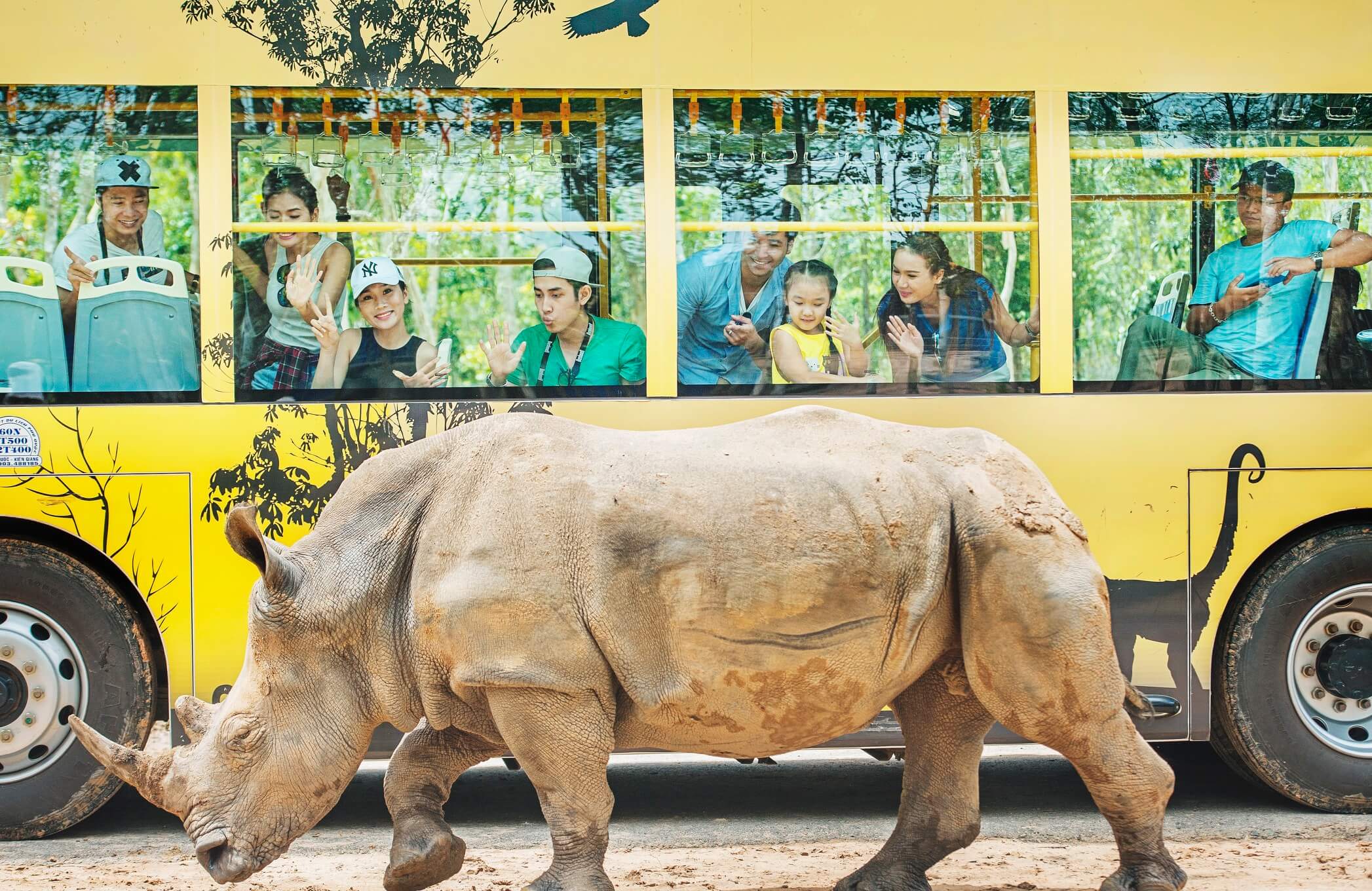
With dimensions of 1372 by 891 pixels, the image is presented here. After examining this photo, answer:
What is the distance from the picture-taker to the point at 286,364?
6.01 metres

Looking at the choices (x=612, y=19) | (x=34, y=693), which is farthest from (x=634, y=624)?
(x=34, y=693)

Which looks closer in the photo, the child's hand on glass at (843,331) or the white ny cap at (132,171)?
the white ny cap at (132,171)

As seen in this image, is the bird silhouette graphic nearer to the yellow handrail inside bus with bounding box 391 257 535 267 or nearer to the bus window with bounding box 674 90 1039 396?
the bus window with bounding box 674 90 1039 396

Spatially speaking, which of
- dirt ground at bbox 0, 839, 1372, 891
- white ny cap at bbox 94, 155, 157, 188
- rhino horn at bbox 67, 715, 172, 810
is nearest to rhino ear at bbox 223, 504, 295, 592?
rhino horn at bbox 67, 715, 172, 810

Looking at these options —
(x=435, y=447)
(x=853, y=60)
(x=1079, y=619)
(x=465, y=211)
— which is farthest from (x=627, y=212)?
(x=1079, y=619)

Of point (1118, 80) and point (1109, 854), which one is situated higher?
point (1118, 80)

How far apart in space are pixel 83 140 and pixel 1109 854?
16.5ft

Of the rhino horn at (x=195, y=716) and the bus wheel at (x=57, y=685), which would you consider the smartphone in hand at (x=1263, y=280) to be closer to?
the rhino horn at (x=195, y=716)

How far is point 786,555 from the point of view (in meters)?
4.26

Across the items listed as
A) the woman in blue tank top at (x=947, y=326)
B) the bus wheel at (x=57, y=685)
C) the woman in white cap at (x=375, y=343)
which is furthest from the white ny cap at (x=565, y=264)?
the bus wheel at (x=57, y=685)

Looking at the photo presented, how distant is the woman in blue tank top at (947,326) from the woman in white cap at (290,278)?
2.32 m

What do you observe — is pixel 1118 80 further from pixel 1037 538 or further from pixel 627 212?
pixel 1037 538

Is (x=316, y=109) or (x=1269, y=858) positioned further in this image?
(x=316, y=109)

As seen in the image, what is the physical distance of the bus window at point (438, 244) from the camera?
19.7 feet
